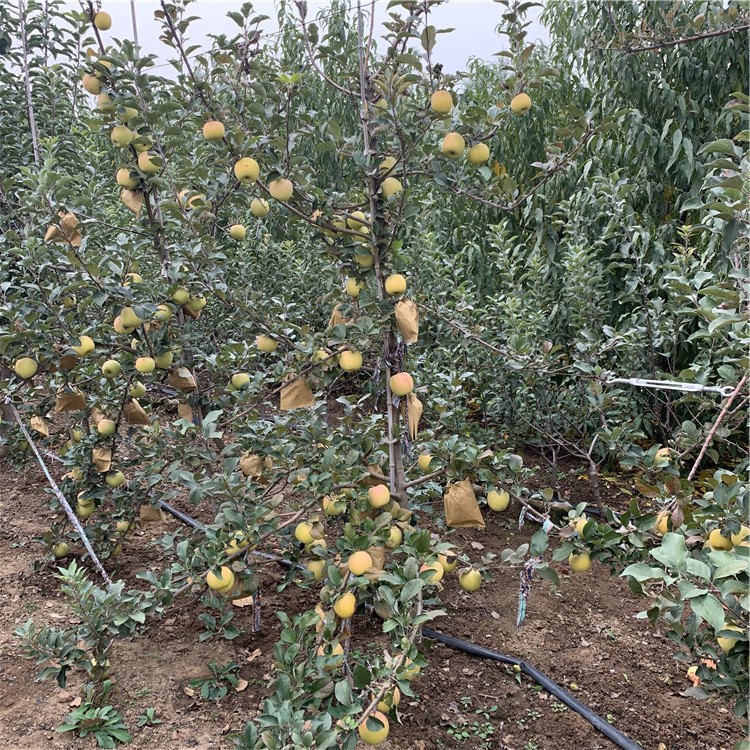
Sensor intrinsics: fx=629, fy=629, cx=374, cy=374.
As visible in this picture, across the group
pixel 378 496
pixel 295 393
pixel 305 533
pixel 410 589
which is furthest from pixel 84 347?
pixel 410 589

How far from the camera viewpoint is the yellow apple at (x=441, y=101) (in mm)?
1529

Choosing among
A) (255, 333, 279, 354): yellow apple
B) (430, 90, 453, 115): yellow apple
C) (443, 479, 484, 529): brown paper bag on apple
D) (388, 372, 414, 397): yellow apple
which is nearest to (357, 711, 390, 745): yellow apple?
(443, 479, 484, 529): brown paper bag on apple

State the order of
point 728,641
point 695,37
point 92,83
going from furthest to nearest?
1. point 695,37
2. point 92,83
3. point 728,641

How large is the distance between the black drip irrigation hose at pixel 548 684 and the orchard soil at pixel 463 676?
24 mm

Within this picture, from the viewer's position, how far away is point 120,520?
87.9 inches

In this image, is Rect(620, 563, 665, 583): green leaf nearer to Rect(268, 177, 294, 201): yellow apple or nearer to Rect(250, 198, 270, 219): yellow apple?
Rect(268, 177, 294, 201): yellow apple

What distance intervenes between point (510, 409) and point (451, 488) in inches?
62.2

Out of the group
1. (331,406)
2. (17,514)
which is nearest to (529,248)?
(331,406)

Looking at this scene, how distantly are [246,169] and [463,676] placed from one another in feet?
5.15

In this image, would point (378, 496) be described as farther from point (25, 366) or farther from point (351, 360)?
point (25, 366)

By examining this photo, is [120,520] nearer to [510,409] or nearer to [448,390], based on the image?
[448,390]

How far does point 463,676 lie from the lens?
190 centimetres

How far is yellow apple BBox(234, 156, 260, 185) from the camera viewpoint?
5.12ft

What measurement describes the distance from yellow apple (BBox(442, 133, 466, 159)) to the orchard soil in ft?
4.86
